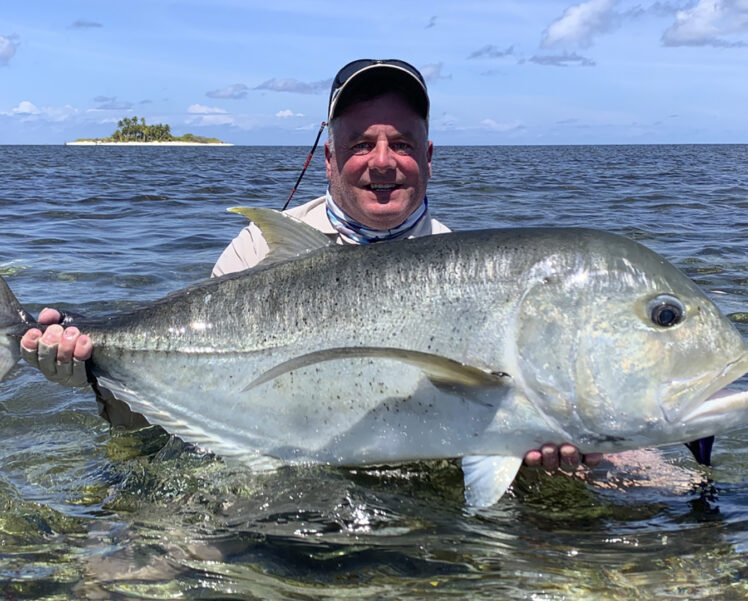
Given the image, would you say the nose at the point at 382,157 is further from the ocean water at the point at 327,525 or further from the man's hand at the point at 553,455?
the man's hand at the point at 553,455

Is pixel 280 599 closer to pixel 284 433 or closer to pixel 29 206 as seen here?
pixel 284 433

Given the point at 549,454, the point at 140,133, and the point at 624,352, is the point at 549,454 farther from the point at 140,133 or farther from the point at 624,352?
the point at 140,133

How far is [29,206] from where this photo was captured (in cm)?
1684

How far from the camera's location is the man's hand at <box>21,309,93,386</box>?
3453mm

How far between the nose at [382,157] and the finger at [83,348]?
1.81 m

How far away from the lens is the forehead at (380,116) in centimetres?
430

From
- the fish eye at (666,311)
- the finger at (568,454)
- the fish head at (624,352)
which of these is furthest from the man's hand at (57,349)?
the fish eye at (666,311)

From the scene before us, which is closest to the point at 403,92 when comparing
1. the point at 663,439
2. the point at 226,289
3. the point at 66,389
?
the point at 226,289

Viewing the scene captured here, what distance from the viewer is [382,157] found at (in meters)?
4.25

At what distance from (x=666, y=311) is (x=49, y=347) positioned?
2667 mm

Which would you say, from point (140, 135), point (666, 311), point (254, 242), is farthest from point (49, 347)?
point (140, 135)

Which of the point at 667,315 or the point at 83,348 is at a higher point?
the point at 667,315

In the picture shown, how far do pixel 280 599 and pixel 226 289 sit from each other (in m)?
1.32

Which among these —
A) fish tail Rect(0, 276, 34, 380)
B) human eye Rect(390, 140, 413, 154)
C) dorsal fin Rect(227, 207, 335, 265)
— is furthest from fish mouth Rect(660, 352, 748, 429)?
fish tail Rect(0, 276, 34, 380)
